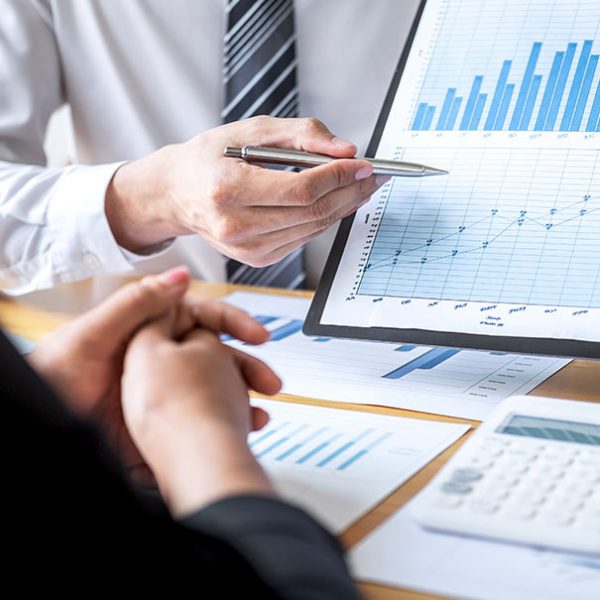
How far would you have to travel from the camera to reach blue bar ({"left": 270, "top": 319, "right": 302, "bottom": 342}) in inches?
43.0

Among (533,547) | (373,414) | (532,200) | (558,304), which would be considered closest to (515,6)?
(532,200)

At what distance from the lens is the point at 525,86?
1.00m

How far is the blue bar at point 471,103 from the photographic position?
1014mm

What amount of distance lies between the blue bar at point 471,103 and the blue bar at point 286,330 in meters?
0.28

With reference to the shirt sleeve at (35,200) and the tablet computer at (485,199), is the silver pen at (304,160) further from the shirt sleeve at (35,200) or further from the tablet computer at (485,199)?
the shirt sleeve at (35,200)

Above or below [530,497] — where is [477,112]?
above

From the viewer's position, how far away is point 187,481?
564 millimetres

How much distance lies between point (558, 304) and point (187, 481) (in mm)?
435

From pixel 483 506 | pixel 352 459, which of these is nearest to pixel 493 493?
→ pixel 483 506

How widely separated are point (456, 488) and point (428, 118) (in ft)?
1.60

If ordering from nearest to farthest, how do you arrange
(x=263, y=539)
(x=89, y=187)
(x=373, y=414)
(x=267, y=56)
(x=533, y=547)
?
(x=263, y=539)
(x=533, y=547)
(x=373, y=414)
(x=89, y=187)
(x=267, y=56)

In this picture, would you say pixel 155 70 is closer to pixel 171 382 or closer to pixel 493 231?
pixel 493 231

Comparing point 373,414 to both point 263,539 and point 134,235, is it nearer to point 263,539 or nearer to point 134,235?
point 263,539

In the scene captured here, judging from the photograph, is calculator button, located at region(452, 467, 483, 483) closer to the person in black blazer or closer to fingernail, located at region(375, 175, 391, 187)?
the person in black blazer
